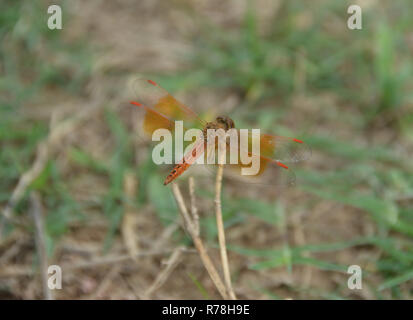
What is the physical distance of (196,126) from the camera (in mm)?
1828

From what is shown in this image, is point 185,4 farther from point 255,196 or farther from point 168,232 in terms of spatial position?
point 168,232

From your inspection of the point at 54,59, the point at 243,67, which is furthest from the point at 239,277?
the point at 54,59

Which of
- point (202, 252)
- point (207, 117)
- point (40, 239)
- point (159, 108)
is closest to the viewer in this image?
point (202, 252)

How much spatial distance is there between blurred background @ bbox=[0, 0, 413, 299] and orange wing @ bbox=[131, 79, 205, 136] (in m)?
0.52

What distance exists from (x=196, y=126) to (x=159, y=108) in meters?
0.18

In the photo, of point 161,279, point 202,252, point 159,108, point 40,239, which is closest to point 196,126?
point 159,108

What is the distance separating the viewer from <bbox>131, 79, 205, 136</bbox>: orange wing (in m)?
1.69

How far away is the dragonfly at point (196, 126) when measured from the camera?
61.1 inches

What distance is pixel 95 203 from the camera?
2213 millimetres

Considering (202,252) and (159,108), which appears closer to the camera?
(202,252)

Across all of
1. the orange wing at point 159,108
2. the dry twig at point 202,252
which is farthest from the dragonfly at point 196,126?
the dry twig at point 202,252

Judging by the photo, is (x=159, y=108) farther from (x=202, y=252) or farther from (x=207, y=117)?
(x=207, y=117)

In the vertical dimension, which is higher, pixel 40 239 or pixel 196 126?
pixel 196 126

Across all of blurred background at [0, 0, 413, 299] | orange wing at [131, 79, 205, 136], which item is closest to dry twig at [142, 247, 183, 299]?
blurred background at [0, 0, 413, 299]
